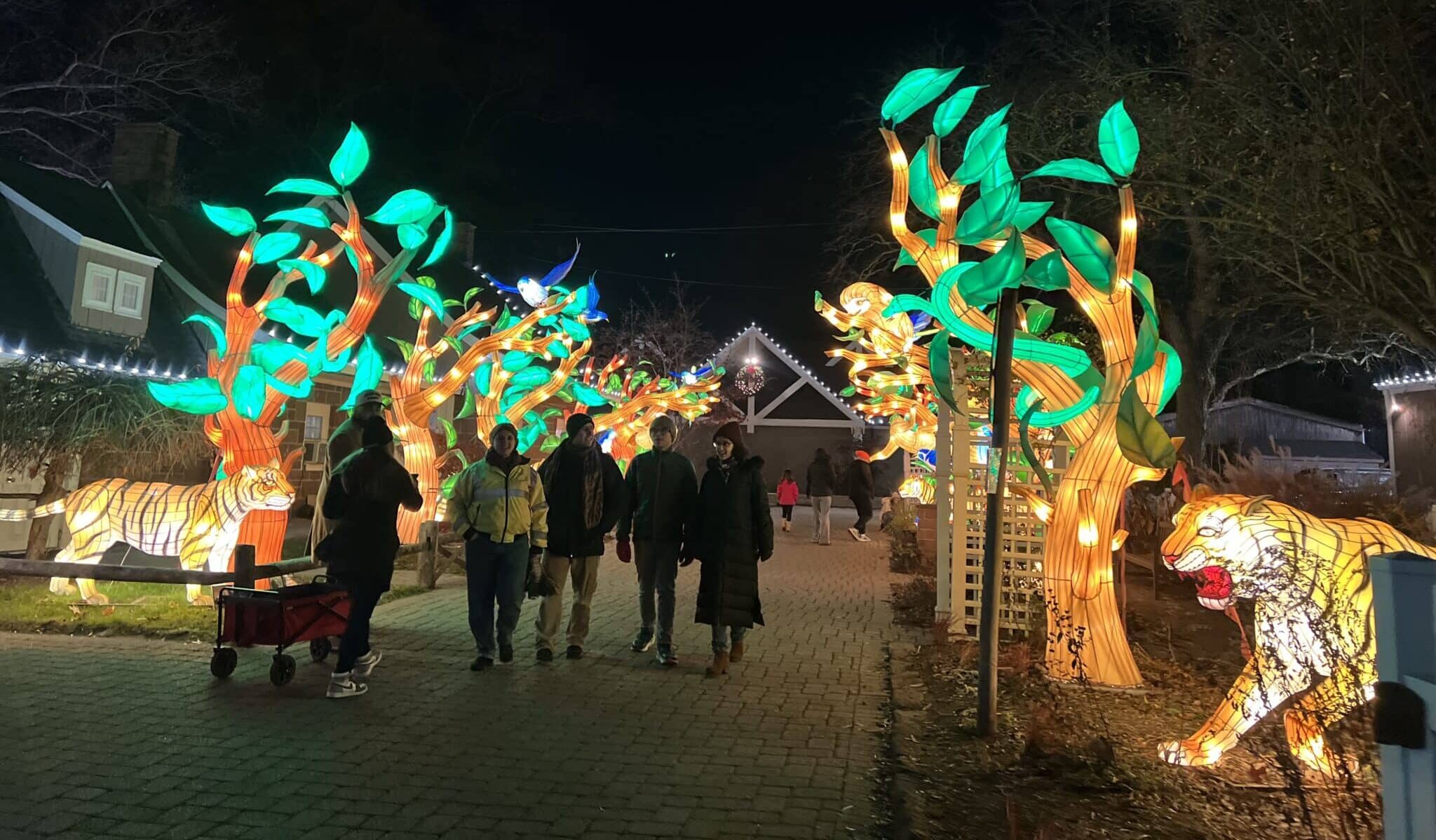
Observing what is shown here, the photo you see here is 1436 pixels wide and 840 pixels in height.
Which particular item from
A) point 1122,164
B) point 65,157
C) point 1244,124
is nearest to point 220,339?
point 1122,164

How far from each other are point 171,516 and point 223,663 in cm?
322

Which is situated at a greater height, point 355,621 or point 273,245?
point 273,245

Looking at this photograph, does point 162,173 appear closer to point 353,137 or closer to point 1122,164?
point 353,137

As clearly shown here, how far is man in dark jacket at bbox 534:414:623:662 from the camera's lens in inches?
254

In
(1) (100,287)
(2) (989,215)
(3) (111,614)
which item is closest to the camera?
(2) (989,215)

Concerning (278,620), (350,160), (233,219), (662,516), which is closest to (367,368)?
(233,219)

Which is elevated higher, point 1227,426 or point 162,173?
point 162,173

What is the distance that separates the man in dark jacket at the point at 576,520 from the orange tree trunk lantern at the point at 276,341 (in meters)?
3.14

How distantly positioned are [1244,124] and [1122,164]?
3.35 metres

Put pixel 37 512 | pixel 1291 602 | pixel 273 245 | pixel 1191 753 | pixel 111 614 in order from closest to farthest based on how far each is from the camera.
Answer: pixel 1291 602 → pixel 1191 753 → pixel 111 614 → pixel 37 512 → pixel 273 245

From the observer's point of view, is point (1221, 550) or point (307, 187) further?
point (307, 187)

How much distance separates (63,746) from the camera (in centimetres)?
443

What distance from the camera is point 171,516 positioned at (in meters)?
8.19

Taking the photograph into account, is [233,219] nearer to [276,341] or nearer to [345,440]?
[276,341]
